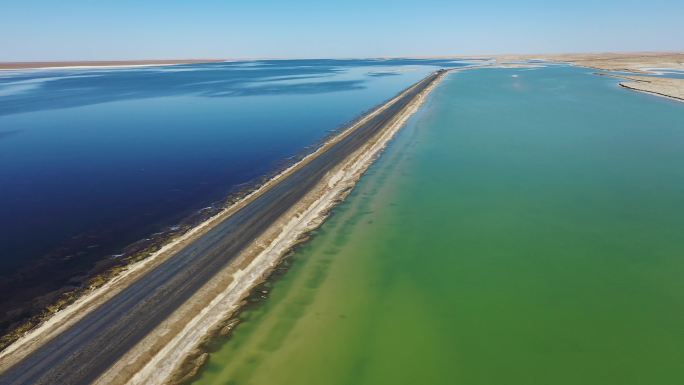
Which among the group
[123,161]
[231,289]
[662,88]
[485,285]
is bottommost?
[485,285]

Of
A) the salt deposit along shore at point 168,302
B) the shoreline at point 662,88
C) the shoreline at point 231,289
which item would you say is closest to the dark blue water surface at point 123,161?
the salt deposit along shore at point 168,302

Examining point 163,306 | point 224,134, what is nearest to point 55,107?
point 224,134

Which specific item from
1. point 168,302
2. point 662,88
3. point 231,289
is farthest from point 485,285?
point 662,88

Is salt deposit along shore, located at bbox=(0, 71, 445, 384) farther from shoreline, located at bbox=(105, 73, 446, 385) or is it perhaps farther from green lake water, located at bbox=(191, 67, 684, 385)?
green lake water, located at bbox=(191, 67, 684, 385)

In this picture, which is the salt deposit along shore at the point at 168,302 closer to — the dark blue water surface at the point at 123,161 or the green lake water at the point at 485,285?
the green lake water at the point at 485,285

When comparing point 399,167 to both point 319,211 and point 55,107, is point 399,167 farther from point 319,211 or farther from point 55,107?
point 55,107

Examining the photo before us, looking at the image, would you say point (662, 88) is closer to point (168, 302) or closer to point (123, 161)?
point (123, 161)
